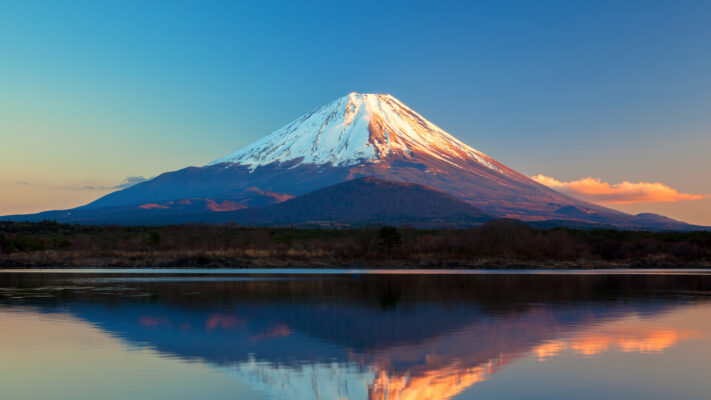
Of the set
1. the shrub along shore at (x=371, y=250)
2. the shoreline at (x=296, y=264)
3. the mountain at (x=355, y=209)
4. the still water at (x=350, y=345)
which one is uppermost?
the mountain at (x=355, y=209)

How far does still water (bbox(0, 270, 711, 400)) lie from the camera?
33.4 ft

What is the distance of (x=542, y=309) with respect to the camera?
68.5ft

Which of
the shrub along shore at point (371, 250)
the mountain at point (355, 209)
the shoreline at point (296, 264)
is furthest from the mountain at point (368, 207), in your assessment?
the shoreline at point (296, 264)

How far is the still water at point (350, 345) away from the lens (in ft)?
33.4

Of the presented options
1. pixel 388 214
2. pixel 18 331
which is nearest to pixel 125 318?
pixel 18 331

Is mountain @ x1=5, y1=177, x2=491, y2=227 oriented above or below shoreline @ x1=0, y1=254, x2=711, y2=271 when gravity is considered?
above

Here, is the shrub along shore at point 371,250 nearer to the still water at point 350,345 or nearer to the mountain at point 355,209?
the still water at point 350,345

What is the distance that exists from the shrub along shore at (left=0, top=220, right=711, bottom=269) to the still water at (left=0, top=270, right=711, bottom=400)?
73.5ft

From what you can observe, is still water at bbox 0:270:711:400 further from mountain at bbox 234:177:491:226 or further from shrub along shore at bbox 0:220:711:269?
mountain at bbox 234:177:491:226

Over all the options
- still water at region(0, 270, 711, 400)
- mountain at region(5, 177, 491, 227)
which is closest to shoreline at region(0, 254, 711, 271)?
still water at region(0, 270, 711, 400)

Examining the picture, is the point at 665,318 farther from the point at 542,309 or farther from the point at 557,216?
the point at 557,216

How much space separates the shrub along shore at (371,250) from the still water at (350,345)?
22.4 m

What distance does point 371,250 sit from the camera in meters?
52.3

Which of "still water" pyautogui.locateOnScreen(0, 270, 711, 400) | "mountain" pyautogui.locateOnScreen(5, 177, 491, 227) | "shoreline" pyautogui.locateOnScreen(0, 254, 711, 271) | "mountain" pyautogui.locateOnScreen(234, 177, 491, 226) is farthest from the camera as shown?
"mountain" pyautogui.locateOnScreen(5, 177, 491, 227)
